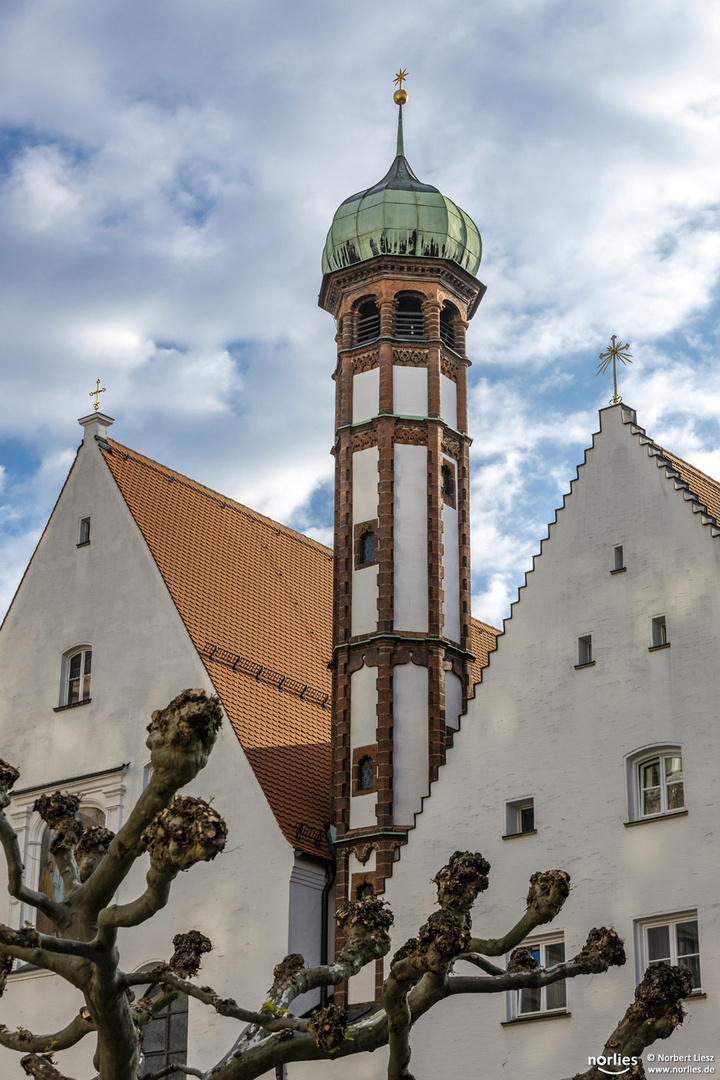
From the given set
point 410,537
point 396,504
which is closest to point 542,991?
point 410,537

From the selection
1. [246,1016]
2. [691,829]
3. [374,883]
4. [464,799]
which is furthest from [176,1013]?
[246,1016]

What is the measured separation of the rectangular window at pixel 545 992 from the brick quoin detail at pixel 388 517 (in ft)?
10.2

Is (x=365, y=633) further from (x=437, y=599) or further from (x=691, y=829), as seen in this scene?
(x=691, y=829)

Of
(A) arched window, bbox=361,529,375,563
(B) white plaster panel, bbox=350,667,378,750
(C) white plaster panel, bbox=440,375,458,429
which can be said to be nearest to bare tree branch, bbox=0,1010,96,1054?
(B) white plaster panel, bbox=350,667,378,750

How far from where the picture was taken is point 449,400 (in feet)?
100

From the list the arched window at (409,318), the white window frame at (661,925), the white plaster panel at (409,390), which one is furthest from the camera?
the arched window at (409,318)

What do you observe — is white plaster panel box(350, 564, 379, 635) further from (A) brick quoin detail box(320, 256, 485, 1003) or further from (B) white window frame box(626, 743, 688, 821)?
(B) white window frame box(626, 743, 688, 821)

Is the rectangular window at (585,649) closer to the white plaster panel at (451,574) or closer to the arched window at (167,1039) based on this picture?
the white plaster panel at (451,574)

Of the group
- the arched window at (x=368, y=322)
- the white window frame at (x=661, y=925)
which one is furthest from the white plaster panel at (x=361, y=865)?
the arched window at (x=368, y=322)

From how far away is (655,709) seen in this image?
76.3 ft

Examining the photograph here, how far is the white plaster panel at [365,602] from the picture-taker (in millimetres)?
28453

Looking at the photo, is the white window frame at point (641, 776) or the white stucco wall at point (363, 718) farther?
the white stucco wall at point (363, 718)

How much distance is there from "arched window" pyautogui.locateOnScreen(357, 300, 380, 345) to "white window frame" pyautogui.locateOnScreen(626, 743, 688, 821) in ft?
35.5

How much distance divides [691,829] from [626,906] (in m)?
1.39
